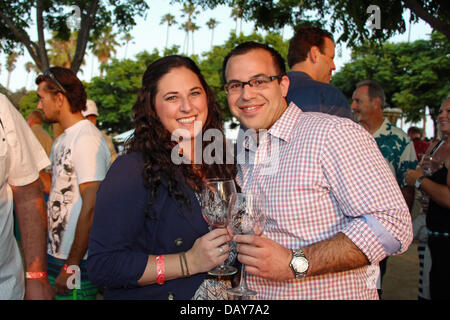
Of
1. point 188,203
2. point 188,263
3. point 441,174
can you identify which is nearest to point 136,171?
point 188,203

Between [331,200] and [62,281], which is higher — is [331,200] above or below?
above

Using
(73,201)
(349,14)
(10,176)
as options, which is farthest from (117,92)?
(10,176)

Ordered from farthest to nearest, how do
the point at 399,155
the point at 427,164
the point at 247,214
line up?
1. the point at 399,155
2. the point at 427,164
3. the point at 247,214

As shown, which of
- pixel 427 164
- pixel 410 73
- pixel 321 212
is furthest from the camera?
pixel 410 73

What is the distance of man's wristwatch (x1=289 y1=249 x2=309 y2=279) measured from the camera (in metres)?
1.61

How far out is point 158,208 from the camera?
1.76 metres

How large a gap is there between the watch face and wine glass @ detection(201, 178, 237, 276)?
311 millimetres

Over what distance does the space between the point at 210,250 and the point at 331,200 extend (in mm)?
625

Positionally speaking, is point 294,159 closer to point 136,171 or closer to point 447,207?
→ point 136,171

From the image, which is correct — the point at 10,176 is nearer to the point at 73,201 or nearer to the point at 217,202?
the point at 73,201

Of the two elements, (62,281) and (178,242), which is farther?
(62,281)

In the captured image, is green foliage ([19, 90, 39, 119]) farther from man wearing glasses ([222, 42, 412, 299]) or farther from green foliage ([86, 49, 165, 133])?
man wearing glasses ([222, 42, 412, 299])

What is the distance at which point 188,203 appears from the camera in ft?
5.93

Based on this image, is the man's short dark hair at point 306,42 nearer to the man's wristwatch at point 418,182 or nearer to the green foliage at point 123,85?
the man's wristwatch at point 418,182
